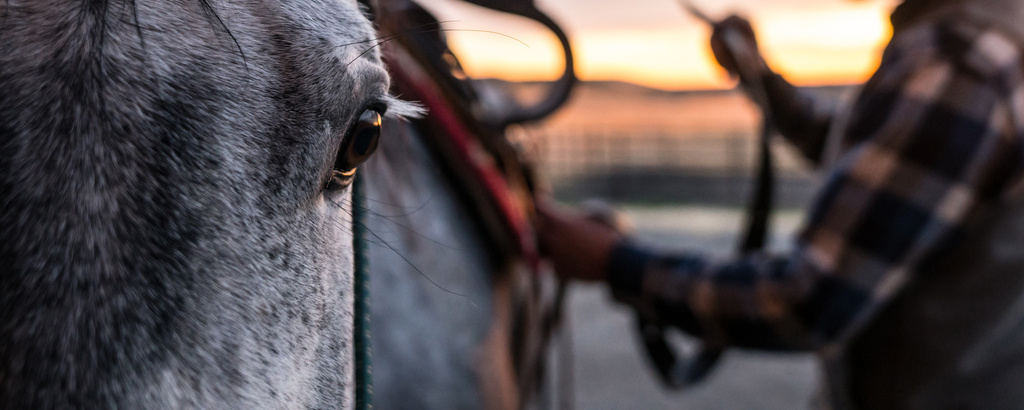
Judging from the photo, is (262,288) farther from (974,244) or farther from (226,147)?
(974,244)

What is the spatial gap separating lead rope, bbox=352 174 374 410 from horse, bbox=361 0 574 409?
0.24m

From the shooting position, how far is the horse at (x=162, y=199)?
56cm

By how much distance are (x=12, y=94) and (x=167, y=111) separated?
0.12m

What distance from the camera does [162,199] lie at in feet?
2.00

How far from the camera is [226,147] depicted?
653 mm

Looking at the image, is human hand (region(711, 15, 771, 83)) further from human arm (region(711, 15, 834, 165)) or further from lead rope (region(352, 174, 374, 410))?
lead rope (region(352, 174, 374, 410))

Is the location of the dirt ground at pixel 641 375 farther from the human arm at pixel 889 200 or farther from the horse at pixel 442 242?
the horse at pixel 442 242

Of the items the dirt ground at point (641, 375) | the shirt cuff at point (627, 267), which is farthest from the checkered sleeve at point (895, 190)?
the dirt ground at point (641, 375)

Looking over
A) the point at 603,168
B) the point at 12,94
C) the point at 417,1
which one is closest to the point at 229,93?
the point at 12,94

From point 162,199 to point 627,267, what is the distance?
4.47 ft

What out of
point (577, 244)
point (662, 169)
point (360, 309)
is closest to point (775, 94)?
point (577, 244)

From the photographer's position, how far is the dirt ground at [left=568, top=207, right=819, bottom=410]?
5.77 meters

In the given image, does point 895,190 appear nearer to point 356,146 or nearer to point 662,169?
point 356,146

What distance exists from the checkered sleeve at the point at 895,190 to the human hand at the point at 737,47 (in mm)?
587
